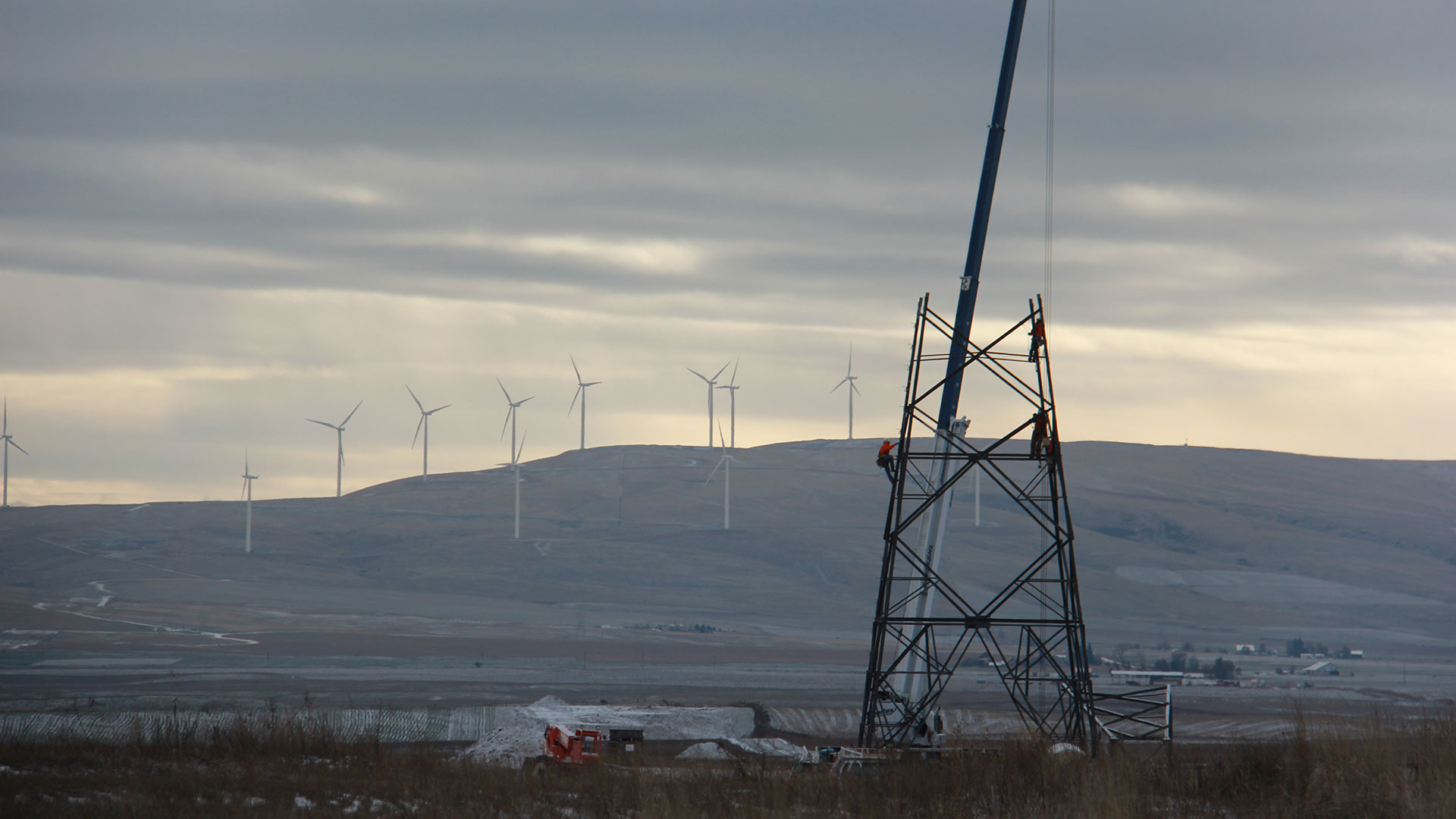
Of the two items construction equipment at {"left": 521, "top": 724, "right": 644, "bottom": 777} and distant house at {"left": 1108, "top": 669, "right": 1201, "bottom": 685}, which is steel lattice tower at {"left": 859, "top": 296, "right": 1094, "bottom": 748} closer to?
construction equipment at {"left": 521, "top": 724, "right": 644, "bottom": 777}

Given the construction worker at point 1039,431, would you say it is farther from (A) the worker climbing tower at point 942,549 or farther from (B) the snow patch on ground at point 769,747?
(B) the snow patch on ground at point 769,747

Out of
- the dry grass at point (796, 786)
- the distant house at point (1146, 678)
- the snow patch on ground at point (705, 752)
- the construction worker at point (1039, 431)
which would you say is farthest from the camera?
the distant house at point (1146, 678)

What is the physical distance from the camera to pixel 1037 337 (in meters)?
37.4

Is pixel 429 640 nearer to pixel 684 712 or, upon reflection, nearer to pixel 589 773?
pixel 684 712

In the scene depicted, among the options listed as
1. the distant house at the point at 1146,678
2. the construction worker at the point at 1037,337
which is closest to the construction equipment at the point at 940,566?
the construction worker at the point at 1037,337

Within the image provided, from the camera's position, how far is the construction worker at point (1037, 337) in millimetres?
37375

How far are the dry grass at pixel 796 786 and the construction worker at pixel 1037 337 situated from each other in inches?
440

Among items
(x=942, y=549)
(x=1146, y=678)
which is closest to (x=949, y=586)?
(x=942, y=549)

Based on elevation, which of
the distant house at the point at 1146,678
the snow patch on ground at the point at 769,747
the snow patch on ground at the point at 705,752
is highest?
the snow patch on ground at the point at 705,752

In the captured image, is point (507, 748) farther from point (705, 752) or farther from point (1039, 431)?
point (1039, 431)

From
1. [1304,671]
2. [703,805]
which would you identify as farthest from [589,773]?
[1304,671]

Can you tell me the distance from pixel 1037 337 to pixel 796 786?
49.0 feet

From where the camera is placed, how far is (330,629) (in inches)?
6570

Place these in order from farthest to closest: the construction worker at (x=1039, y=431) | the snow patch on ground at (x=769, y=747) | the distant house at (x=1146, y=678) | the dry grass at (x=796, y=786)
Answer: the distant house at (x=1146, y=678) < the snow patch on ground at (x=769, y=747) < the construction worker at (x=1039, y=431) < the dry grass at (x=796, y=786)
